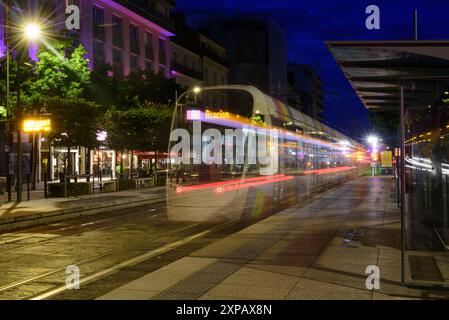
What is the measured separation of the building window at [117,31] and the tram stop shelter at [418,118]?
132 feet

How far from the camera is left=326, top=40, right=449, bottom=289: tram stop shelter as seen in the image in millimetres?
7598

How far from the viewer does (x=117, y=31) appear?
52.4 metres

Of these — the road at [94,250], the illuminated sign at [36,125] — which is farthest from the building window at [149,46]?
the road at [94,250]

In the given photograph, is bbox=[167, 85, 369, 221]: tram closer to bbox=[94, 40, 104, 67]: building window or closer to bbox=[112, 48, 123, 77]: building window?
bbox=[94, 40, 104, 67]: building window

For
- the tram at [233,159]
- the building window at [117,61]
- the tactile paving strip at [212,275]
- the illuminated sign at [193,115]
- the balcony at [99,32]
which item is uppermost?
the balcony at [99,32]

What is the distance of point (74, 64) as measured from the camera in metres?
30.4

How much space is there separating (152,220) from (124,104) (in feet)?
70.6

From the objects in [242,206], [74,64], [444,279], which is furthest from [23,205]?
[444,279]

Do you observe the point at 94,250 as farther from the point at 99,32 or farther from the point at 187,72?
the point at 187,72

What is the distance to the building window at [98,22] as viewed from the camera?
48.4m

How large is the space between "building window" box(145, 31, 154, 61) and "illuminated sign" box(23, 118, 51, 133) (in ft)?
119

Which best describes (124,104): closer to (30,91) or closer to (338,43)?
(30,91)

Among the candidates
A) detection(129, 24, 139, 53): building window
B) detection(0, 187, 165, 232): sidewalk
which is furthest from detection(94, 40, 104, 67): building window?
detection(0, 187, 165, 232): sidewalk

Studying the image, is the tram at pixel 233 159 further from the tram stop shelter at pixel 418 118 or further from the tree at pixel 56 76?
the tree at pixel 56 76
